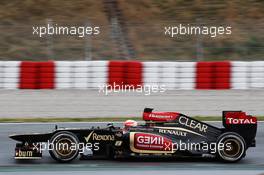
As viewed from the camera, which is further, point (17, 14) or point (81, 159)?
point (17, 14)

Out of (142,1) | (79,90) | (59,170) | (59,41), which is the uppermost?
(142,1)

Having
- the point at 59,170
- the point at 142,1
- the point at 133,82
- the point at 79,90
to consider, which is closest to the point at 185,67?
the point at 133,82

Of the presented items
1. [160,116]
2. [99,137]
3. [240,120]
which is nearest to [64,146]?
[99,137]

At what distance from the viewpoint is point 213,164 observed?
29.9 ft

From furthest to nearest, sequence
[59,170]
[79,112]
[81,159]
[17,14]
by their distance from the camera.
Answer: [17,14] < [79,112] < [81,159] < [59,170]

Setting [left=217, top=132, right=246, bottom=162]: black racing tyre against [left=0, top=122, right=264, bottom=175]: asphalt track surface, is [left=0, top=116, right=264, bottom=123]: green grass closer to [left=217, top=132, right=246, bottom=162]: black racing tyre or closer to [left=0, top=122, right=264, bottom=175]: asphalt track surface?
[left=0, top=122, right=264, bottom=175]: asphalt track surface

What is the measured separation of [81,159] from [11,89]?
845cm

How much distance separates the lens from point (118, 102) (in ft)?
53.1

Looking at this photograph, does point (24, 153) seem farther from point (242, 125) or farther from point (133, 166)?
point (242, 125)

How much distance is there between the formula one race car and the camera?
29.5 feet

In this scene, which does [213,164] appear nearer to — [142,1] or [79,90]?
[79,90]

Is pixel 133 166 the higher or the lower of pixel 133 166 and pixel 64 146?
the lower

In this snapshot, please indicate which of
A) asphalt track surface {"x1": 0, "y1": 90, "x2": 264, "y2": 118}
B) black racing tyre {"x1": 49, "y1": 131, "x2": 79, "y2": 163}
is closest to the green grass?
asphalt track surface {"x1": 0, "y1": 90, "x2": 264, "y2": 118}

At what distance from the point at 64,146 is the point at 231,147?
2.32 meters
